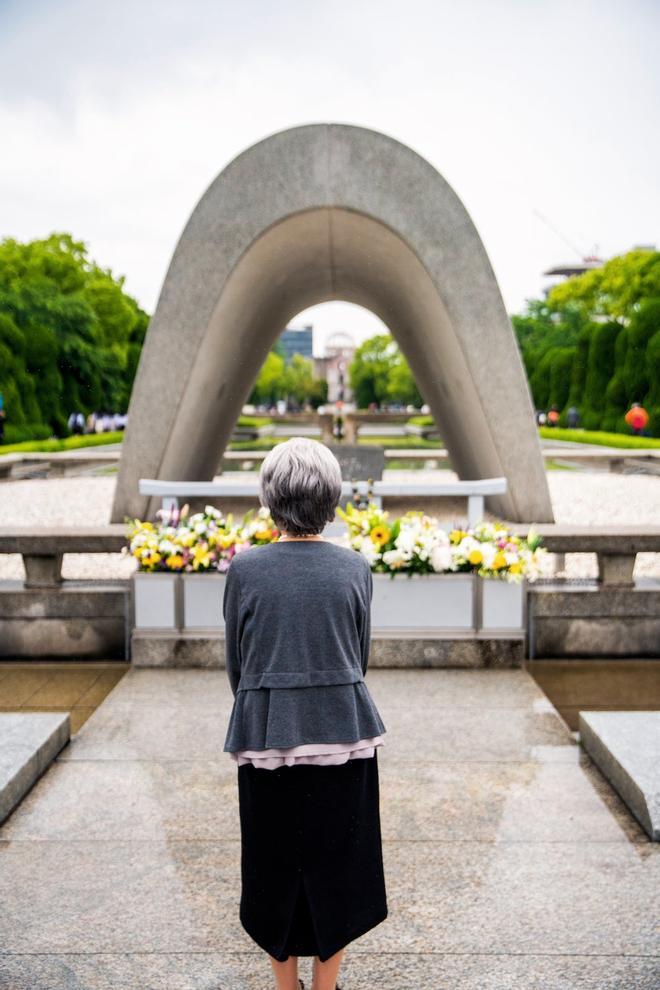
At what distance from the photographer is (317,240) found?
36.4 ft

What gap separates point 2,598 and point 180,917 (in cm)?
442

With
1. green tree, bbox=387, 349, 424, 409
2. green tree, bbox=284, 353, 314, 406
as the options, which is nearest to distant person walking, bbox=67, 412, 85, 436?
green tree, bbox=387, 349, 424, 409

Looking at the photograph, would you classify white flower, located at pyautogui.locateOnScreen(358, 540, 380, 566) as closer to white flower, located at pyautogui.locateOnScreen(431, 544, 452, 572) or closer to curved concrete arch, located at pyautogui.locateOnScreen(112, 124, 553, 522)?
white flower, located at pyautogui.locateOnScreen(431, 544, 452, 572)

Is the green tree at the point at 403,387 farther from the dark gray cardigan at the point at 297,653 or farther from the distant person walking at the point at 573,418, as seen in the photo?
the dark gray cardigan at the point at 297,653

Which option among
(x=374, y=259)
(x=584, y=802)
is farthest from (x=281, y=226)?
(x=584, y=802)

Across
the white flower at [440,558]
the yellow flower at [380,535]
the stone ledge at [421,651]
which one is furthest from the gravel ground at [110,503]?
the yellow flower at [380,535]

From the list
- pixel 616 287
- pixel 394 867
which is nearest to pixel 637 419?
pixel 394 867

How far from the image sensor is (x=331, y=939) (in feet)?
8.59

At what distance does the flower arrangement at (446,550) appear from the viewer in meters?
6.73

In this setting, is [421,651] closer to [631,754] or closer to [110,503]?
[631,754]

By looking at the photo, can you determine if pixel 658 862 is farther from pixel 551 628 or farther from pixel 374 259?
pixel 374 259

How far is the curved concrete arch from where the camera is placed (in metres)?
9.73

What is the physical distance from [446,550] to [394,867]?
127 inches

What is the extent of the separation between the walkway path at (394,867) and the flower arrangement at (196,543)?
1.37 meters
